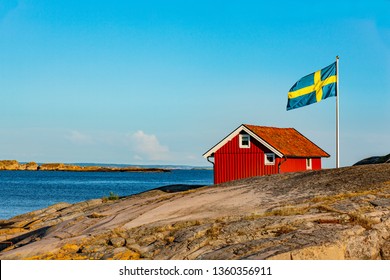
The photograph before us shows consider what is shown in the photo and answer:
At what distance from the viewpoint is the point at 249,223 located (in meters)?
17.3

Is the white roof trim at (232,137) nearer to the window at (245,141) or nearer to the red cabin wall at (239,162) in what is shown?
the red cabin wall at (239,162)

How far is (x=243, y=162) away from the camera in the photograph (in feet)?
131

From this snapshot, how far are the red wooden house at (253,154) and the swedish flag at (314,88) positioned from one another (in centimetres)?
575

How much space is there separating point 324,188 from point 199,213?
5156mm

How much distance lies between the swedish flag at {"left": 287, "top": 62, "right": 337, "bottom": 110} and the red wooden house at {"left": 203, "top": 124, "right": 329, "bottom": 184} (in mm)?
5748

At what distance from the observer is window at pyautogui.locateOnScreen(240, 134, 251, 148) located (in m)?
39.5

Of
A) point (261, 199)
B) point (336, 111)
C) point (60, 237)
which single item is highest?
point (336, 111)

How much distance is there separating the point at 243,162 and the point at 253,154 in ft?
3.15

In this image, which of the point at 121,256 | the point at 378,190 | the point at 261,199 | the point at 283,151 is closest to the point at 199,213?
the point at 261,199

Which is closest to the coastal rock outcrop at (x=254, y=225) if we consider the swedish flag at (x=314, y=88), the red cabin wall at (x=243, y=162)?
the swedish flag at (x=314, y=88)

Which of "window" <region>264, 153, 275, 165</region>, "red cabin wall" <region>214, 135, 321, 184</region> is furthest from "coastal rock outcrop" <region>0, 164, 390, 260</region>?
"red cabin wall" <region>214, 135, 321, 184</region>

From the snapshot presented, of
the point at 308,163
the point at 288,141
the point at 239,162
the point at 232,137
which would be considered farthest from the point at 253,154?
the point at 308,163

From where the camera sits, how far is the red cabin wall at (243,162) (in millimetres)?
39094
